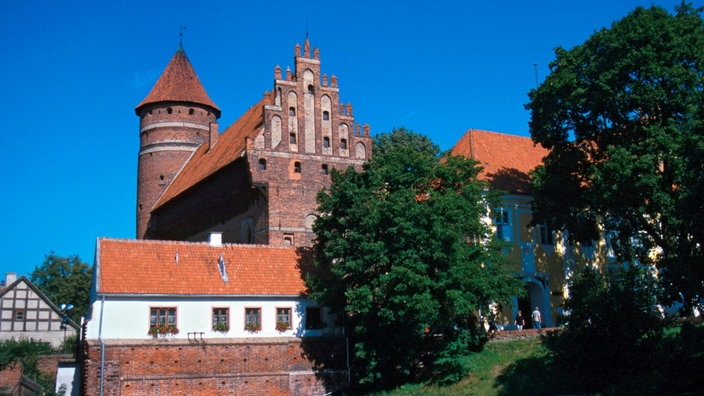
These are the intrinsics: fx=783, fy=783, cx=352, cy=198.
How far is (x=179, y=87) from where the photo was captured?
162 ft

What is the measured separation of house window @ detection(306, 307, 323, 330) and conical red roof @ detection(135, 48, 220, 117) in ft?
75.9

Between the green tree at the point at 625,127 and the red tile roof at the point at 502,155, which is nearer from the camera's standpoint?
the green tree at the point at 625,127

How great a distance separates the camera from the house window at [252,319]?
28.4 m

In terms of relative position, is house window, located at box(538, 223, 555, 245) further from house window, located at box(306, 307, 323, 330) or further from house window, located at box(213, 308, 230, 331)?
house window, located at box(213, 308, 230, 331)

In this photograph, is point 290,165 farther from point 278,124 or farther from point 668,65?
point 668,65

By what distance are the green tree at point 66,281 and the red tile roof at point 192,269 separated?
35318 mm

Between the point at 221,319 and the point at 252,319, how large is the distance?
3.85 ft

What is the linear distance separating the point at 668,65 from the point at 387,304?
1260cm

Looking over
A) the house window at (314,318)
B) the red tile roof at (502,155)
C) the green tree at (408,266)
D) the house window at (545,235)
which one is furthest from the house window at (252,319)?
the house window at (545,235)

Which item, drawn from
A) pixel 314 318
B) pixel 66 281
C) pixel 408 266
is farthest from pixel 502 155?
pixel 66 281

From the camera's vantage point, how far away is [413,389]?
26.8 metres

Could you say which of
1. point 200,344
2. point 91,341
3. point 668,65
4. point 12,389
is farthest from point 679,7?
point 12,389

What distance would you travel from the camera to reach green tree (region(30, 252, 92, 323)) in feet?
207

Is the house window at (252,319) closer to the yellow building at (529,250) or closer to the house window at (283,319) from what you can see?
the house window at (283,319)
